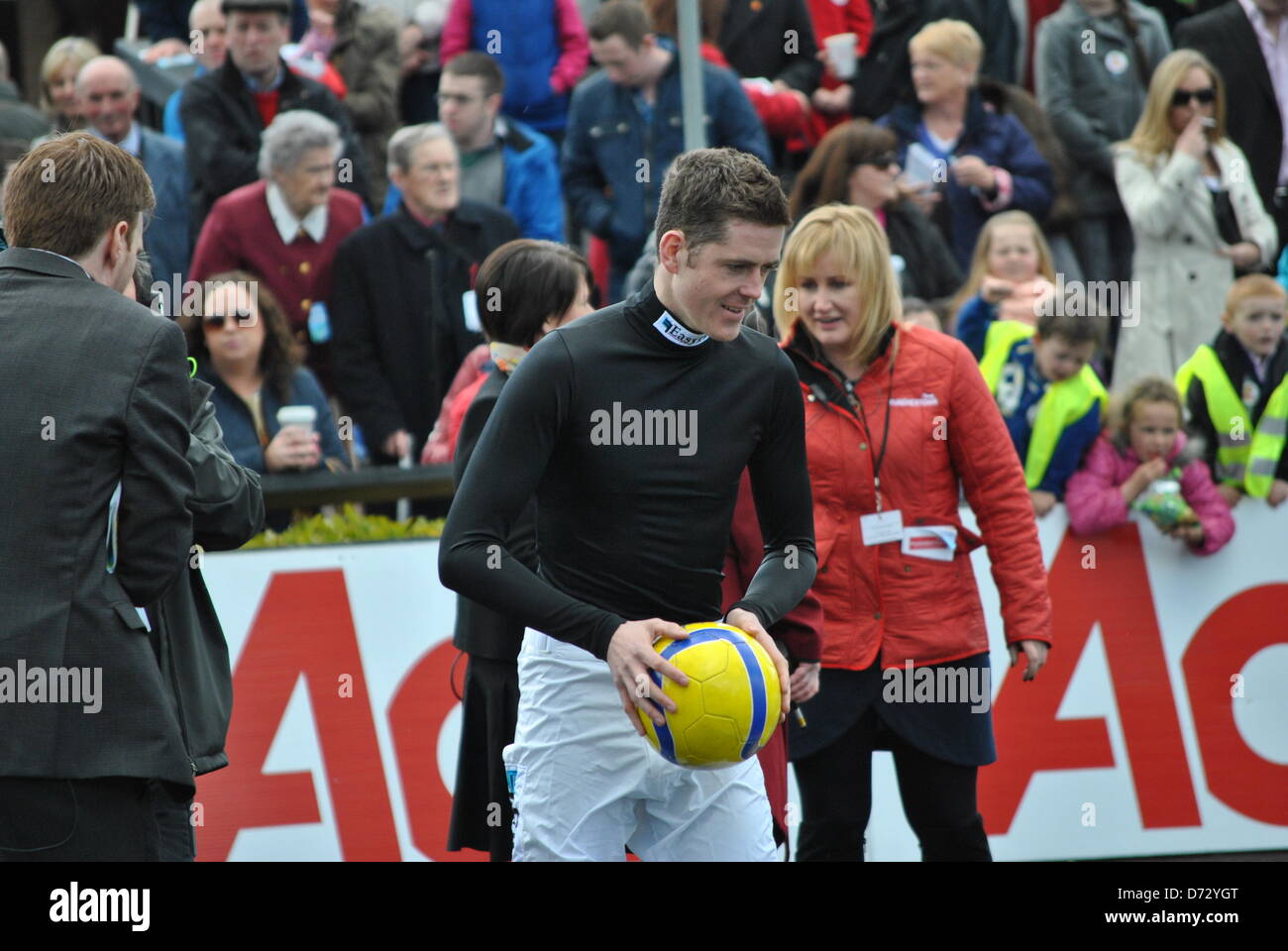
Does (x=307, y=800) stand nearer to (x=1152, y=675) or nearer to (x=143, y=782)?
(x=143, y=782)

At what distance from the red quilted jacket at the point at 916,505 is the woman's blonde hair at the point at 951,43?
4.36 metres

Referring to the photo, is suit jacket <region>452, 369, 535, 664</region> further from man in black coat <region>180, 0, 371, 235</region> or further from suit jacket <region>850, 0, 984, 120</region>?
suit jacket <region>850, 0, 984, 120</region>

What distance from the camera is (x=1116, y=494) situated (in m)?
7.36

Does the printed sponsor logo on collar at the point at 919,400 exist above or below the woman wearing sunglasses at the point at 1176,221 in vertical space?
below

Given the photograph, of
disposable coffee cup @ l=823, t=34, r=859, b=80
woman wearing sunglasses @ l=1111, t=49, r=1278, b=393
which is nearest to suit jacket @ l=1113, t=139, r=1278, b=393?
woman wearing sunglasses @ l=1111, t=49, r=1278, b=393

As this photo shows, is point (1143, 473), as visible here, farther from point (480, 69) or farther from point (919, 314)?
point (480, 69)

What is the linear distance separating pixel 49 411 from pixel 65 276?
0.33m

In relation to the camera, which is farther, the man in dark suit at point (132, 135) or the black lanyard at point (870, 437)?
the man in dark suit at point (132, 135)

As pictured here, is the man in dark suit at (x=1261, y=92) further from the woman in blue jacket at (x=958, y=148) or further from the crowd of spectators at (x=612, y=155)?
the woman in blue jacket at (x=958, y=148)

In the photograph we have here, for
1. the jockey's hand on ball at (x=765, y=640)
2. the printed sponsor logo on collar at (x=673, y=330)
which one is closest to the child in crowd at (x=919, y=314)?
the printed sponsor logo on collar at (x=673, y=330)

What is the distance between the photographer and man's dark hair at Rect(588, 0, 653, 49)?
902 centimetres

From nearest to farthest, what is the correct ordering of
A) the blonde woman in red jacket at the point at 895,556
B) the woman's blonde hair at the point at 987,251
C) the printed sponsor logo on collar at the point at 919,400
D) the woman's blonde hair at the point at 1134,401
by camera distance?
the blonde woman in red jacket at the point at 895,556 < the printed sponsor logo on collar at the point at 919,400 < the woman's blonde hair at the point at 1134,401 < the woman's blonde hair at the point at 987,251

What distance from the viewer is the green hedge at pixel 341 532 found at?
276 inches

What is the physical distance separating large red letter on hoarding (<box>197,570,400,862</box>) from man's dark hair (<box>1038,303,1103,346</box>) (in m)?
3.17
